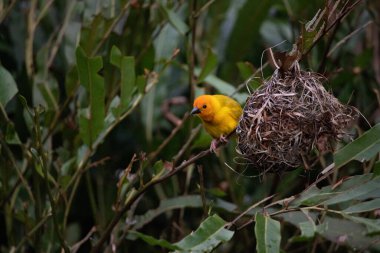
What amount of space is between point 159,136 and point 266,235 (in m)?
1.95

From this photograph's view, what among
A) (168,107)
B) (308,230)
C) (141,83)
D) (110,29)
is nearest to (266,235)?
(308,230)

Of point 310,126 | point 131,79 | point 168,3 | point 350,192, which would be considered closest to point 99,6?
point 168,3

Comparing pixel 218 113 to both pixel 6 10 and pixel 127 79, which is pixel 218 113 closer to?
pixel 127 79

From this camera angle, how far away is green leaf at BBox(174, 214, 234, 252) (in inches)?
92.4

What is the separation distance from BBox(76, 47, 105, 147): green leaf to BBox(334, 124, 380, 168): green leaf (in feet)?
3.58

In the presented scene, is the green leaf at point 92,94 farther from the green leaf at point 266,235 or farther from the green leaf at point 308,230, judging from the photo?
the green leaf at point 308,230

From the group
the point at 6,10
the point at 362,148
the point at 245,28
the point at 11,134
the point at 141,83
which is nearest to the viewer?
the point at 362,148

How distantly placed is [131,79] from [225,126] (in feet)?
1.74

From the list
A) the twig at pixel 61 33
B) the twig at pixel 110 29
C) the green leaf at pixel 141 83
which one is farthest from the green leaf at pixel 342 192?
the twig at pixel 61 33

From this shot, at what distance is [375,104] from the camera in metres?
4.55

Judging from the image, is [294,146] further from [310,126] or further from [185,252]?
[185,252]

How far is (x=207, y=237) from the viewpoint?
2.40 metres

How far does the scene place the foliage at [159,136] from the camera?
257cm

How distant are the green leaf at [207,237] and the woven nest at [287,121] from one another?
0.37 m
